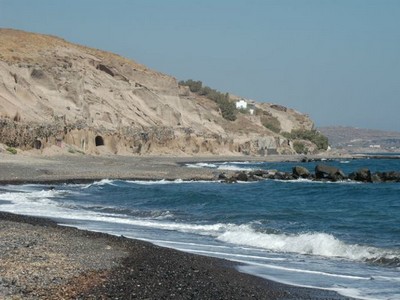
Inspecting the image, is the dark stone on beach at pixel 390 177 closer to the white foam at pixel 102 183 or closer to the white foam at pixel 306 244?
the white foam at pixel 102 183

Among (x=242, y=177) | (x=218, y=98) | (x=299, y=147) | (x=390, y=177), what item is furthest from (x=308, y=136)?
(x=242, y=177)

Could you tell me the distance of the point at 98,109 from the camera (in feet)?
235

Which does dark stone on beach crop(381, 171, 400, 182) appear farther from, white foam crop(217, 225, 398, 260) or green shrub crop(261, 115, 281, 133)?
green shrub crop(261, 115, 281, 133)

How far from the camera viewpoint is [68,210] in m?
23.8

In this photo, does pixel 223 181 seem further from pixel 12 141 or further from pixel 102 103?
pixel 102 103

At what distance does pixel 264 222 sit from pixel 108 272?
11581 mm

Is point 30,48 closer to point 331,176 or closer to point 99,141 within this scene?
point 99,141

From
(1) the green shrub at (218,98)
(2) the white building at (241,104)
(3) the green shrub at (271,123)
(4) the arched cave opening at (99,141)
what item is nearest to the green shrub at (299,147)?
(3) the green shrub at (271,123)

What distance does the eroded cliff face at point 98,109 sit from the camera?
56.4 m

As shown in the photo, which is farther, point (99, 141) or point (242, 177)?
point (99, 141)

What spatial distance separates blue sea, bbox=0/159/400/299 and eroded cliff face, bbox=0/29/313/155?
67.7ft

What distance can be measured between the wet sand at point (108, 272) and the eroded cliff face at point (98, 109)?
36.6 meters

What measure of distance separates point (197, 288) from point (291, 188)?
2803 centimetres

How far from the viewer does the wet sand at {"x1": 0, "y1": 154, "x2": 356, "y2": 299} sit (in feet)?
29.9
